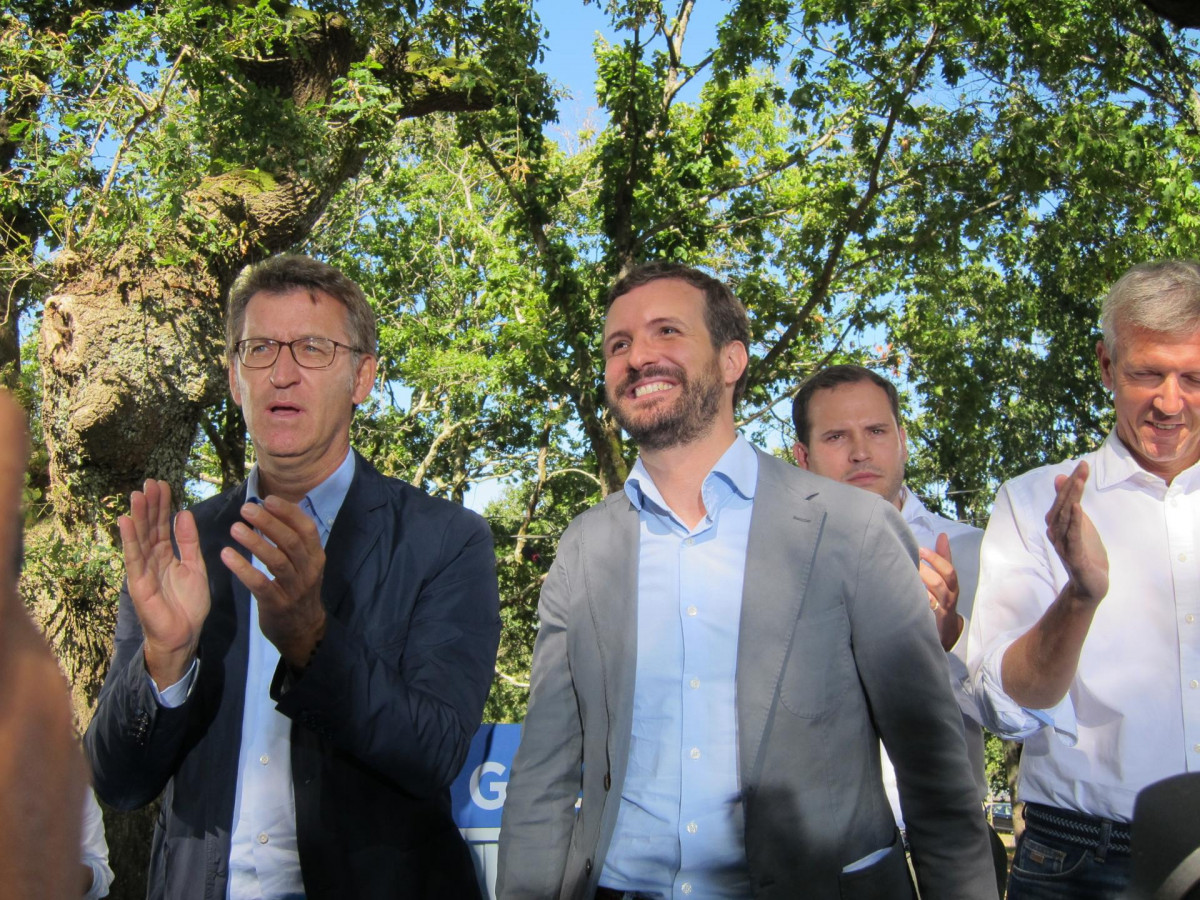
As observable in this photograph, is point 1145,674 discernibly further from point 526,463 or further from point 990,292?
point 526,463

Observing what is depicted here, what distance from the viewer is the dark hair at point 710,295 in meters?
3.06

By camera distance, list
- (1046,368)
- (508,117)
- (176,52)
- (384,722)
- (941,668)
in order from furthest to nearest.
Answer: (1046,368)
(508,117)
(176,52)
(941,668)
(384,722)

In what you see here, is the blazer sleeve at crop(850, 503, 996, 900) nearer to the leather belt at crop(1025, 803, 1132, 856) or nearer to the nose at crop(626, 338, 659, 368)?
the leather belt at crop(1025, 803, 1132, 856)

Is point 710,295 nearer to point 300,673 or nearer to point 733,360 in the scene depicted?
point 733,360

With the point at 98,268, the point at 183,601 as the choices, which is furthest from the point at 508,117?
the point at 183,601

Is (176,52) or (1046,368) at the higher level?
(1046,368)

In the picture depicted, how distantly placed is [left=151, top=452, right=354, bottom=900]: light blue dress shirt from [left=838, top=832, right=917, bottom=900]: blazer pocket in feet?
4.02

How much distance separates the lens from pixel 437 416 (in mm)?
19672

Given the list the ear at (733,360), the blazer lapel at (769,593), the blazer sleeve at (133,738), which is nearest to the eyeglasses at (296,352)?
the blazer sleeve at (133,738)

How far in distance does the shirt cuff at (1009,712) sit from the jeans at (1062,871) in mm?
264

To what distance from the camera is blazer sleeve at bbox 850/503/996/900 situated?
224 centimetres

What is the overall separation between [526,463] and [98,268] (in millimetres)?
11536

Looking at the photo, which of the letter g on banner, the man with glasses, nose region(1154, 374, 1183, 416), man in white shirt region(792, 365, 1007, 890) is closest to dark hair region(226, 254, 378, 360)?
the man with glasses

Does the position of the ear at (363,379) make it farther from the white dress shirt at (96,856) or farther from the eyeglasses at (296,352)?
the white dress shirt at (96,856)
